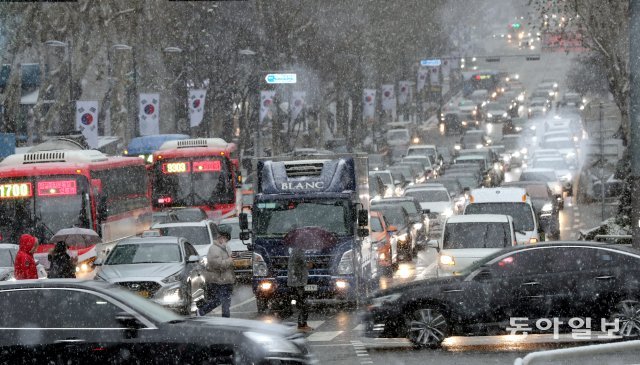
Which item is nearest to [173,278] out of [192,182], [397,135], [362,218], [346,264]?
[346,264]

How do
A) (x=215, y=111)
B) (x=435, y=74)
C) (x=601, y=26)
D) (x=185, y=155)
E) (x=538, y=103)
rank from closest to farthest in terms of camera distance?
(x=185, y=155) < (x=601, y=26) < (x=215, y=111) < (x=435, y=74) < (x=538, y=103)

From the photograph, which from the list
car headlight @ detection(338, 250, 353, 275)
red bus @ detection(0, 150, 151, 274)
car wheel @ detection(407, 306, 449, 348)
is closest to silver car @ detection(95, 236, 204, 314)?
car headlight @ detection(338, 250, 353, 275)


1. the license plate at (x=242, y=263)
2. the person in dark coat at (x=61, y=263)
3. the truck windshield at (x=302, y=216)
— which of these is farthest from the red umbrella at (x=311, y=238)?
the license plate at (x=242, y=263)

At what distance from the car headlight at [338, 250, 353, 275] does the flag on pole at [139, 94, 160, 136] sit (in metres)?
28.3

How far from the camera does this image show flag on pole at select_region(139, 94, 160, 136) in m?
51.3

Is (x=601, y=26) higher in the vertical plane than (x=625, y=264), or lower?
higher

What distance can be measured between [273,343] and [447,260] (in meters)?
11.8

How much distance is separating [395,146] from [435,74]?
2150cm

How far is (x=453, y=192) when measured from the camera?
1932 inches

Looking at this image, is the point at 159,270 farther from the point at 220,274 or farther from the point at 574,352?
the point at 574,352

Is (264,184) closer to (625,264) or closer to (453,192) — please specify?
(625,264)

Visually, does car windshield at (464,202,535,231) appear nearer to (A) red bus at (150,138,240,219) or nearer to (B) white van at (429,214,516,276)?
(B) white van at (429,214,516,276)

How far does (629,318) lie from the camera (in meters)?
17.8

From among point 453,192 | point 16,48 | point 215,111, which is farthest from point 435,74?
point 16,48
